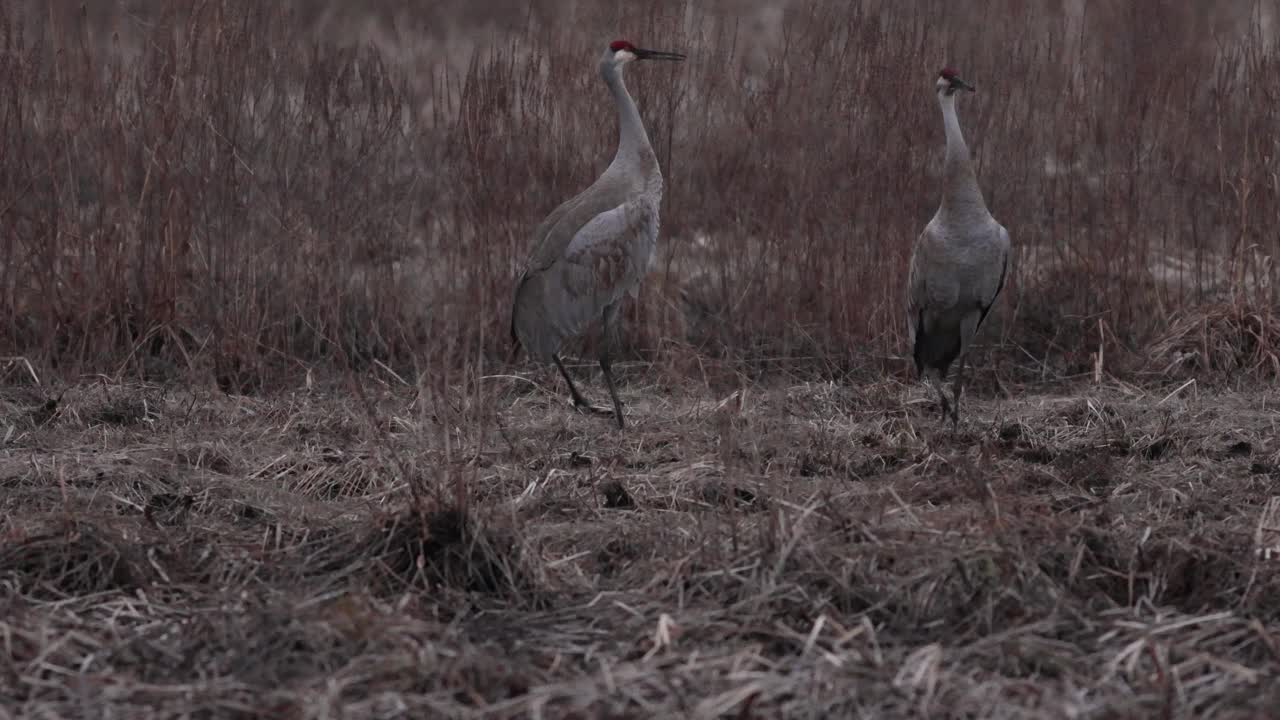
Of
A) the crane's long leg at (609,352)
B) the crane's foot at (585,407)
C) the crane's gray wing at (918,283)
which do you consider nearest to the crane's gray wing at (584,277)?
the crane's long leg at (609,352)

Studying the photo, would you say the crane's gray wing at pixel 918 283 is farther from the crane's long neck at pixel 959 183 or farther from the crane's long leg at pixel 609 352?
the crane's long leg at pixel 609 352

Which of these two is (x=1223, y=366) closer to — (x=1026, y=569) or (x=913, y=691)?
(x=1026, y=569)

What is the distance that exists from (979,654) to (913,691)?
28 centimetres

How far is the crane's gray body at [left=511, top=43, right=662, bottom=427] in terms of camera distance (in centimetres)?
600

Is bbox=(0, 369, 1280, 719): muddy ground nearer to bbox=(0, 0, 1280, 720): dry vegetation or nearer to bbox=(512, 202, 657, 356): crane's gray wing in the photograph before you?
bbox=(0, 0, 1280, 720): dry vegetation

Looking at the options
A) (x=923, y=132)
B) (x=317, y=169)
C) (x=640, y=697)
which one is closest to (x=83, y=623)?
(x=640, y=697)

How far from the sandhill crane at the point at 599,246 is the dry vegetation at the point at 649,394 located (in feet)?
0.74

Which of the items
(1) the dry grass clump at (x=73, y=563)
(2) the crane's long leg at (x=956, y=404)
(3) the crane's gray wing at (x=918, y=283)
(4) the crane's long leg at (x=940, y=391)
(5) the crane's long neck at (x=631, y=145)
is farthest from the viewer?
(5) the crane's long neck at (x=631, y=145)

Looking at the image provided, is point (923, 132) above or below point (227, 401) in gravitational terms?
above

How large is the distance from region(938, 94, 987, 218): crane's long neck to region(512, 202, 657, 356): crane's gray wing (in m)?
1.11

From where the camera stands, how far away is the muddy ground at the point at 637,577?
2.85 metres

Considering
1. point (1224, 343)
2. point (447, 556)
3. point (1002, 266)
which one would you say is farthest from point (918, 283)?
point (447, 556)

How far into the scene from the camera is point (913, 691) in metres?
2.83

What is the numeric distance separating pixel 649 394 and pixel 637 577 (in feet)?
9.37
